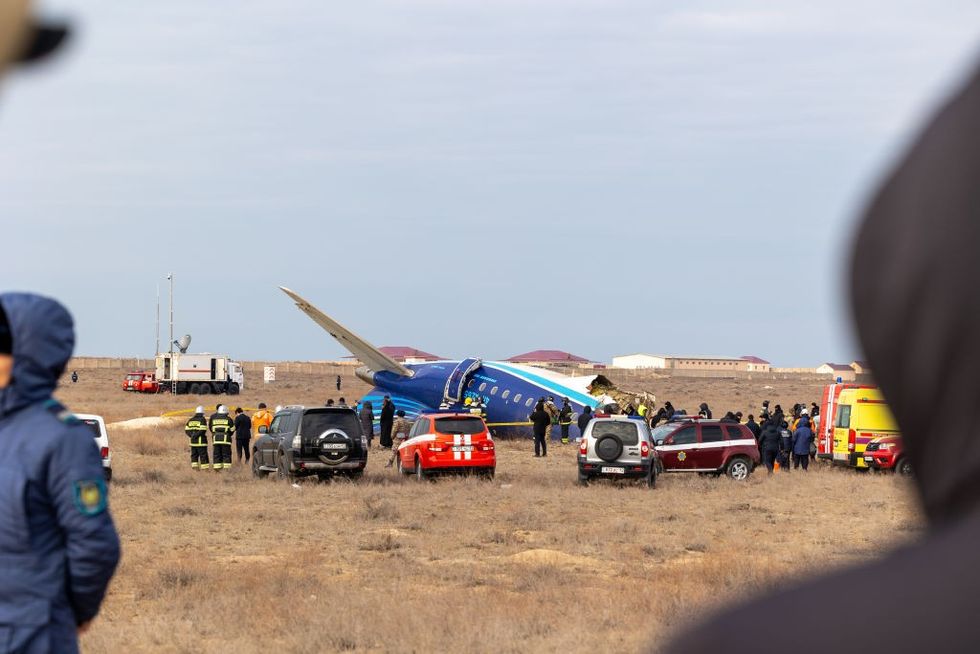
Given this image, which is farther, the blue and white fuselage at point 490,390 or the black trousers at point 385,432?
the blue and white fuselage at point 490,390

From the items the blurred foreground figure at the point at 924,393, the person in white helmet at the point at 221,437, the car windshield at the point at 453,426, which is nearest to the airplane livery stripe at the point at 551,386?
the person in white helmet at the point at 221,437

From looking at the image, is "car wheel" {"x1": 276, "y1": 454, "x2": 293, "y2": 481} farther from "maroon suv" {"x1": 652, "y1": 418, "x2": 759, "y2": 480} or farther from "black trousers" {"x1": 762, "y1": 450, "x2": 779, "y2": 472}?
"black trousers" {"x1": 762, "y1": 450, "x2": 779, "y2": 472}

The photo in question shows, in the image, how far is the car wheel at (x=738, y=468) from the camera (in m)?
30.2

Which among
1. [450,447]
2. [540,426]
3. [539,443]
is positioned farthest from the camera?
[539,443]

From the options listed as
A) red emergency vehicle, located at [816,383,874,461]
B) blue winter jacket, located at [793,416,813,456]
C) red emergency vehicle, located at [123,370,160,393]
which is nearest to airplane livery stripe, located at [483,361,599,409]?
red emergency vehicle, located at [816,383,874,461]

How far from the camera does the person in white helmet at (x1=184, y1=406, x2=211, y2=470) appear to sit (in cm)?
3050

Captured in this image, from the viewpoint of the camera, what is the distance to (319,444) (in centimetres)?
2848

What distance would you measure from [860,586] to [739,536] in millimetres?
19657

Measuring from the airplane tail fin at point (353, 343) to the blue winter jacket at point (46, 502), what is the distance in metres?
40.1

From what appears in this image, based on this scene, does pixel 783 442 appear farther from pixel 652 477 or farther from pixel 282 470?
pixel 282 470

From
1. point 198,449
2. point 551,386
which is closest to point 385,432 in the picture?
point 551,386

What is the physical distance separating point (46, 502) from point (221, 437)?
2698 cm

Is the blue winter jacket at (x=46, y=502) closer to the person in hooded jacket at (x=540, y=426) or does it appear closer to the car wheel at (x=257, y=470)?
the car wheel at (x=257, y=470)

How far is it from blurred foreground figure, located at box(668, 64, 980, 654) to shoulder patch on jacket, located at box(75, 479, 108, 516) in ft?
13.0
